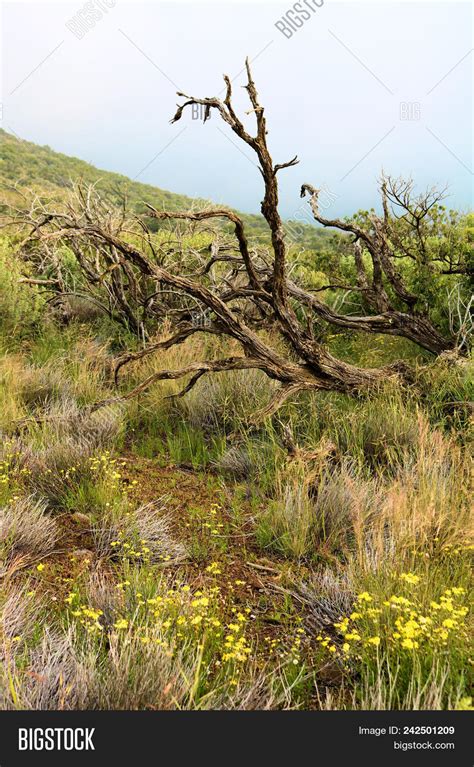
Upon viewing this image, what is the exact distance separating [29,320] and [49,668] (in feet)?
21.7

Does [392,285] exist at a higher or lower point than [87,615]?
higher

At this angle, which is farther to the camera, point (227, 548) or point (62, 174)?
point (62, 174)

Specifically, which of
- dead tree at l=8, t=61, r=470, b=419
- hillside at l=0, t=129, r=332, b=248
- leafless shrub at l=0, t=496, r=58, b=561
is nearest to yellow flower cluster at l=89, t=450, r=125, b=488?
leafless shrub at l=0, t=496, r=58, b=561

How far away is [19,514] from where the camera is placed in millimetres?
3434

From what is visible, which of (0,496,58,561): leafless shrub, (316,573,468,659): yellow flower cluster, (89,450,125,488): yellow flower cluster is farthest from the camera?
(89,450,125,488): yellow flower cluster

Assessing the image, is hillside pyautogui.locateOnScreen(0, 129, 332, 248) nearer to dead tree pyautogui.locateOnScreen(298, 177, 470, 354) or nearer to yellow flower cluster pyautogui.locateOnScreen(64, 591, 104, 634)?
dead tree pyautogui.locateOnScreen(298, 177, 470, 354)

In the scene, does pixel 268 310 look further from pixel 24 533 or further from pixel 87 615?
pixel 87 615

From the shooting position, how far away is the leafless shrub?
3281mm

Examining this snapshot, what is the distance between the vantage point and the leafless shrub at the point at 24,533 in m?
3.28

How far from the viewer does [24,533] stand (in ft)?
11.0

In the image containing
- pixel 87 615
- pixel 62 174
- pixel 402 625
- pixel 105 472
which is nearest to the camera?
pixel 402 625

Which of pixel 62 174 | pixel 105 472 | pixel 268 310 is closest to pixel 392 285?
pixel 268 310

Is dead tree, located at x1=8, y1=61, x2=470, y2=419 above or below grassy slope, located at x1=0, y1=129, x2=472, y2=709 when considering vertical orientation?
above
